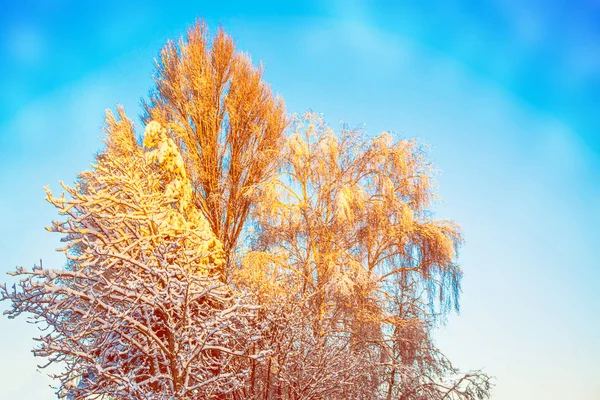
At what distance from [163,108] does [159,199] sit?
8.04 meters

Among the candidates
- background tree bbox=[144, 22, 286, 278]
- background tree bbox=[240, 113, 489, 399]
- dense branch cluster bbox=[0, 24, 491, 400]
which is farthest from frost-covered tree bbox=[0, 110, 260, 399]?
background tree bbox=[144, 22, 286, 278]

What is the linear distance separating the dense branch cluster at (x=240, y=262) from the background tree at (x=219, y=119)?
0.16 ft

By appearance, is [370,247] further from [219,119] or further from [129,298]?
[129,298]

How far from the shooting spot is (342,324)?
11258 mm

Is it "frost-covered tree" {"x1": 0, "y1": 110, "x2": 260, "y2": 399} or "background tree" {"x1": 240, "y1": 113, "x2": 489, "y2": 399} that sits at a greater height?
"background tree" {"x1": 240, "y1": 113, "x2": 489, "y2": 399}

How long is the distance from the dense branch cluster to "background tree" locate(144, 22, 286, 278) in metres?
0.05

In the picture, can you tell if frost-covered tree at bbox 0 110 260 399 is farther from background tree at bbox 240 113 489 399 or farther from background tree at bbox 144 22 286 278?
background tree at bbox 144 22 286 278

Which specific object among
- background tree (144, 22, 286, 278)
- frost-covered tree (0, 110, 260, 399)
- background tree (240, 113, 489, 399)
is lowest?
frost-covered tree (0, 110, 260, 399)

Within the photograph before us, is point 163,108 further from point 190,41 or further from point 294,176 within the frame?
point 294,176

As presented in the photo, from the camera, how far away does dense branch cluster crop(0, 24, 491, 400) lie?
19.6ft

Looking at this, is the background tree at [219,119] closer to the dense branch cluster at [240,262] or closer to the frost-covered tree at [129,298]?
the dense branch cluster at [240,262]

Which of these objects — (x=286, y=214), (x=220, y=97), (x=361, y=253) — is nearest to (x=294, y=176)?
(x=286, y=214)

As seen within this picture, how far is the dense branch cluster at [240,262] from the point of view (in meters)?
5.99

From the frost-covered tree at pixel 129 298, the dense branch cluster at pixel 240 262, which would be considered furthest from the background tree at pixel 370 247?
the frost-covered tree at pixel 129 298
